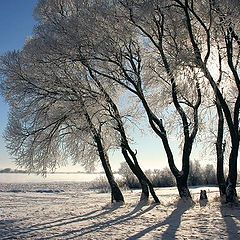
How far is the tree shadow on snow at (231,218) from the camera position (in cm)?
1123

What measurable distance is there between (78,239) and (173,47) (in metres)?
11.1

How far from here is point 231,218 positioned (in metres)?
14.1

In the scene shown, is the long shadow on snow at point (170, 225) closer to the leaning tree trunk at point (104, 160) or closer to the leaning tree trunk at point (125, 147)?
the leaning tree trunk at point (125, 147)

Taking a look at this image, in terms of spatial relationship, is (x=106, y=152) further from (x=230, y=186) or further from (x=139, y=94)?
(x=230, y=186)

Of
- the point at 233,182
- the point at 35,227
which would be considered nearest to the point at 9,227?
the point at 35,227

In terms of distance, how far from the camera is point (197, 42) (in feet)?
60.4

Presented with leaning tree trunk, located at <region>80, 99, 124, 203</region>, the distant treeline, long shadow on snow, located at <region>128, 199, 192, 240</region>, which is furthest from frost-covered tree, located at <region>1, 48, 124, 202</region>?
the distant treeline

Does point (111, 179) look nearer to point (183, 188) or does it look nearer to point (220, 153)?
point (183, 188)

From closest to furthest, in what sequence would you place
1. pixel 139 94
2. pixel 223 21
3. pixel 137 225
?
pixel 137 225 < pixel 223 21 < pixel 139 94

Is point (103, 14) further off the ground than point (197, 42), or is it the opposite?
point (103, 14)

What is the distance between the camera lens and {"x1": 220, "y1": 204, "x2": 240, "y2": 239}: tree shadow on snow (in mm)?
11234

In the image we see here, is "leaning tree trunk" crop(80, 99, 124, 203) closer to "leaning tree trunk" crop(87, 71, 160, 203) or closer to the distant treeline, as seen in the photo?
"leaning tree trunk" crop(87, 71, 160, 203)

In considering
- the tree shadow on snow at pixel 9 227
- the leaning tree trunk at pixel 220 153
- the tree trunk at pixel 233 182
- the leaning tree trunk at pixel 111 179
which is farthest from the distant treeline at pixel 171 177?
the tree shadow on snow at pixel 9 227

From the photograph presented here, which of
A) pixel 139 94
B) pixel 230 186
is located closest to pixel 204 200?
pixel 230 186
